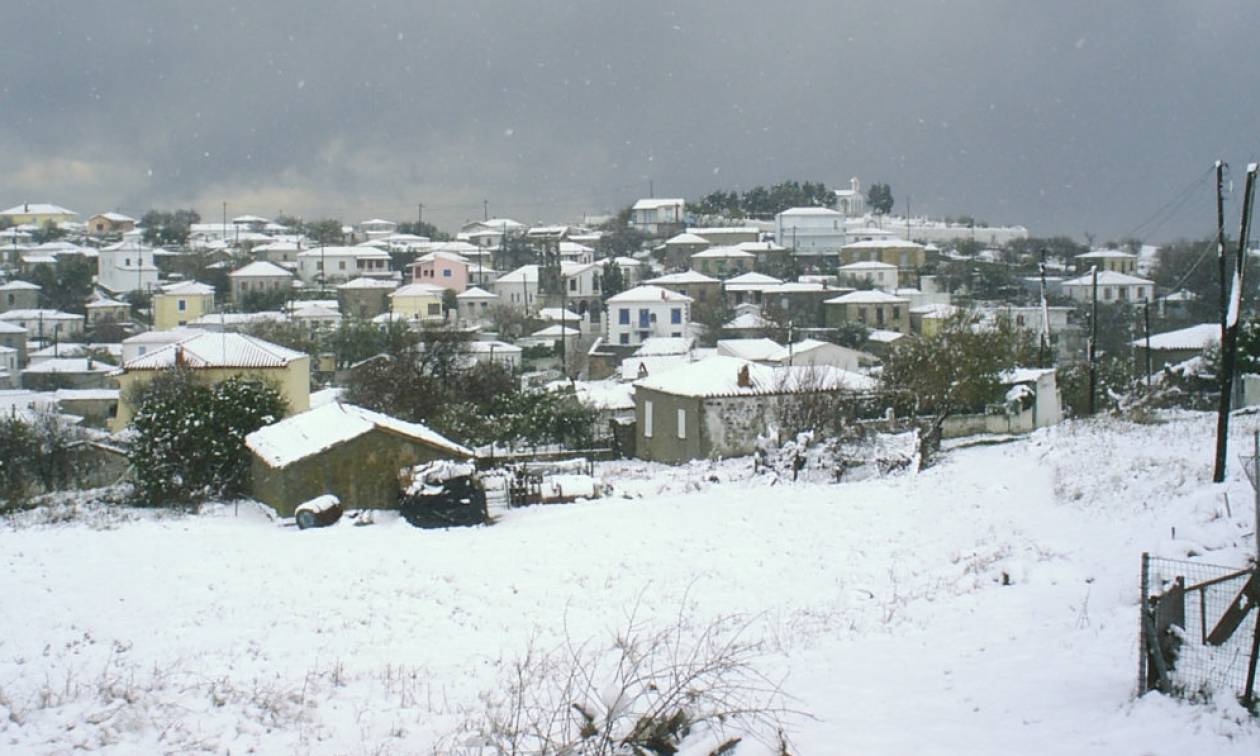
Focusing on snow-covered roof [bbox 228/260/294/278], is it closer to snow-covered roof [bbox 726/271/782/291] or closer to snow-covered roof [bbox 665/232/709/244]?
snow-covered roof [bbox 665/232/709/244]

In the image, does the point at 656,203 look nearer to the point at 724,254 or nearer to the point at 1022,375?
the point at 724,254

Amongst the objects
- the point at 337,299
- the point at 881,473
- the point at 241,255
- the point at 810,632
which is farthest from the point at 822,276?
the point at 810,632

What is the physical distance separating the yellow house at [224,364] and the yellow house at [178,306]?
32.9 metres

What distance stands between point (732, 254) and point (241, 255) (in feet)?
143

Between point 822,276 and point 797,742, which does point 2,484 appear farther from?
point 822,276

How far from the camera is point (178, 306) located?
7125 centimetres

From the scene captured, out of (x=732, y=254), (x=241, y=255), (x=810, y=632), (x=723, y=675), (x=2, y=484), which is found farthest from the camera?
(x=241, y=255)

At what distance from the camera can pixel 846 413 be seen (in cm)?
2978

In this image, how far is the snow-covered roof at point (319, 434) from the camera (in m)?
20.7

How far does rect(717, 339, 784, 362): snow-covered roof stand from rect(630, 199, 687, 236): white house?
4991 cm

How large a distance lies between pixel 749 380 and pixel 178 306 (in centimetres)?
5297

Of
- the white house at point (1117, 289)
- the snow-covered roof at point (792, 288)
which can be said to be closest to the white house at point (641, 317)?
the snow-covered roof at point (792, 288)

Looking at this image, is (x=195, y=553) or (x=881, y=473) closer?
(x=195, y=553)

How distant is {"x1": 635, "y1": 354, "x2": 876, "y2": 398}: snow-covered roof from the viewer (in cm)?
3092
